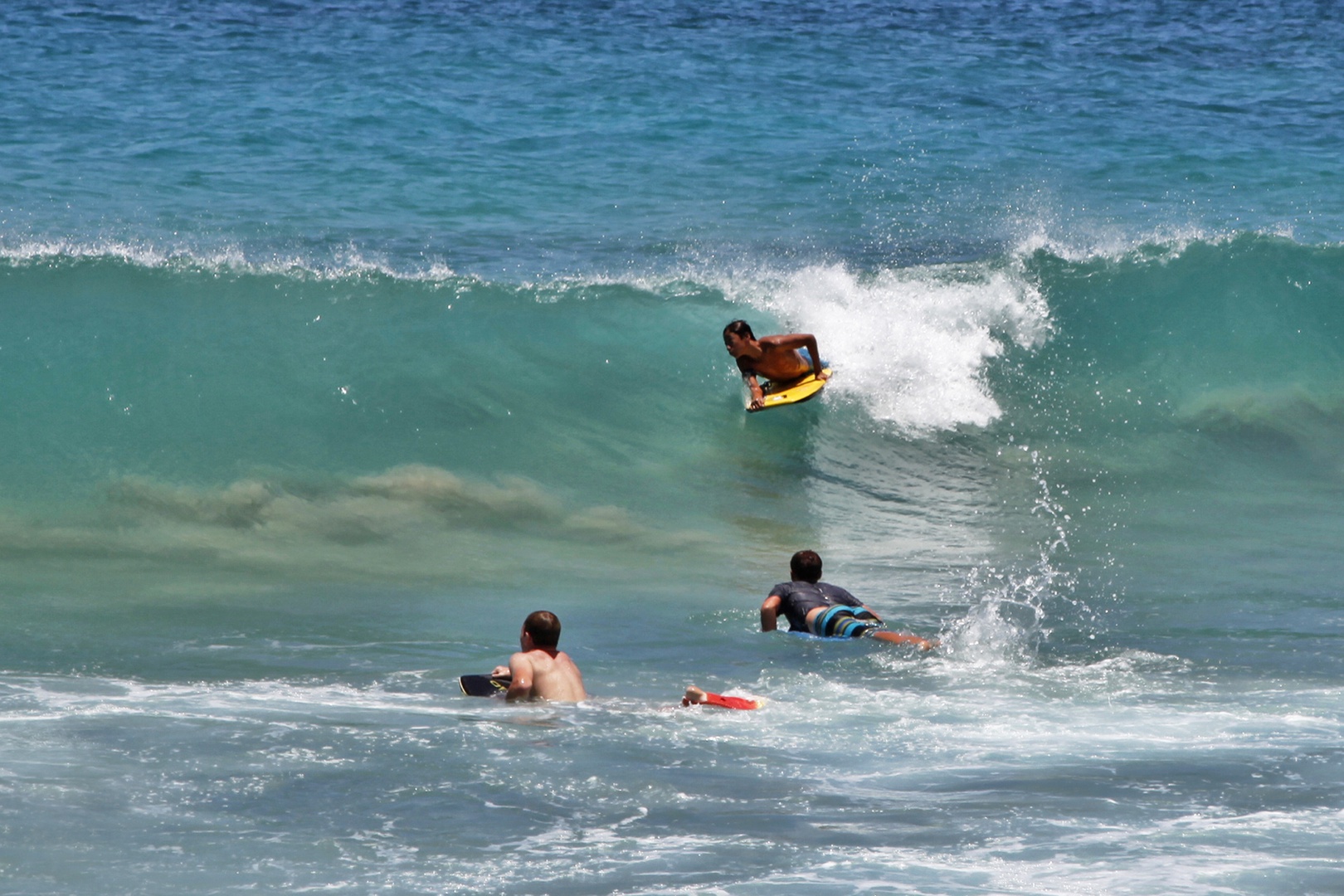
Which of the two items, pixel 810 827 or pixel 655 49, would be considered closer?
pixel 810 827

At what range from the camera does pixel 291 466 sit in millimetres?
12289

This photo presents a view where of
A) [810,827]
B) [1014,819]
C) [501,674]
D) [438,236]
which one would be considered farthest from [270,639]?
[438,236]

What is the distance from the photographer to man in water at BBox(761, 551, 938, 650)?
28.8 ft

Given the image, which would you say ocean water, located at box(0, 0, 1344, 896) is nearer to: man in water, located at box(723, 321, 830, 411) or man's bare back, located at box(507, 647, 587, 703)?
man's bare back, located at box(507, 647, 587, 703)

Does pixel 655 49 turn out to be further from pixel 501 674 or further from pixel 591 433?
pixel 501 674

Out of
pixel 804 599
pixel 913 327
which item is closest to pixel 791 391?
pixel 913 327

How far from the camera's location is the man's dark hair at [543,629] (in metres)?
7.73

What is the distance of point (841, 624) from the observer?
28.9 feet

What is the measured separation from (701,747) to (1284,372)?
35.1ft

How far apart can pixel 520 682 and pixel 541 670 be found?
12cm

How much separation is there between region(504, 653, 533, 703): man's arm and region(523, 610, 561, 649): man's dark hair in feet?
0.69

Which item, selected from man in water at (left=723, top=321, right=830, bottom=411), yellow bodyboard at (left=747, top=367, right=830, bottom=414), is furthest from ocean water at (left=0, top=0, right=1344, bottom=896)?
man in water at (left=723, top=321, right=830, bottom=411)

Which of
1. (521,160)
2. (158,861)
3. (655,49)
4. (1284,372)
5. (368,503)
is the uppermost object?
(655,49)

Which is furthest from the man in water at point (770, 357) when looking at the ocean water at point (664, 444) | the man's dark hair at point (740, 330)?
the ocean water at point (664, 444)
